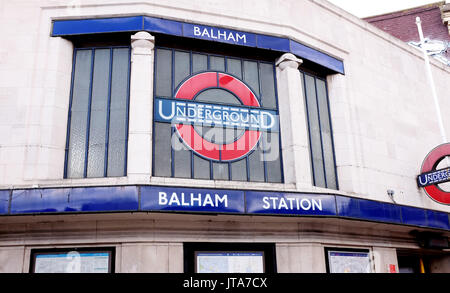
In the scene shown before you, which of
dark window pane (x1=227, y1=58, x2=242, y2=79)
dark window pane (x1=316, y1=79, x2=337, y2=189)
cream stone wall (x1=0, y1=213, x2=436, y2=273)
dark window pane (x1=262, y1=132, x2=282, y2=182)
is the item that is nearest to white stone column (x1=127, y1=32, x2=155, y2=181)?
cream stone wall (x1=0, y1=213, x2=436, y2=273)

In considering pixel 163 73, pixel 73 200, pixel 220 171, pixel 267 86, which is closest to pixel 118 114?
pixel 163 73

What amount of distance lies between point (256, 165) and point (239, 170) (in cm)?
57

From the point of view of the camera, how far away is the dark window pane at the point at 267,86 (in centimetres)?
1342

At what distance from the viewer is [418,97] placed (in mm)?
17938

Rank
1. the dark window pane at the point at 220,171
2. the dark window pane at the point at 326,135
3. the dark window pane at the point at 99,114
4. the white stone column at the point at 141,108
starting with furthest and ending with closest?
the dark window pane at the point at 326,135, the dark window pane at the point at 220,171, the dark window pane at the point at 99,114, the white stone column at the point at 141,108

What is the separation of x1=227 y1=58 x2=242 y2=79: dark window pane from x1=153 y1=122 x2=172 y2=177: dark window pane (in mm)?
2787

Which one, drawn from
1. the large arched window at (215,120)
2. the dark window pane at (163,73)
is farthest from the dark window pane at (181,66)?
the dark window pane at (163,73)

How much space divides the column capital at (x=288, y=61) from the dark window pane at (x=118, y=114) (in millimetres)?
4585

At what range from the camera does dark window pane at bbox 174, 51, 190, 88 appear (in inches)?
496

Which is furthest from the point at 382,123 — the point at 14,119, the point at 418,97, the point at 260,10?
the point at 14,119

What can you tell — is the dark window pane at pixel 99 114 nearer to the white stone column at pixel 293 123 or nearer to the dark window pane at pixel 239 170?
the dark window pane at pixel 239 170

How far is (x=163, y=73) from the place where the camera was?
40.9ft

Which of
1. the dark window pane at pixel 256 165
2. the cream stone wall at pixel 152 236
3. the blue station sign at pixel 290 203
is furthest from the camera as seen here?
the dark window pane at pixel 256 165
